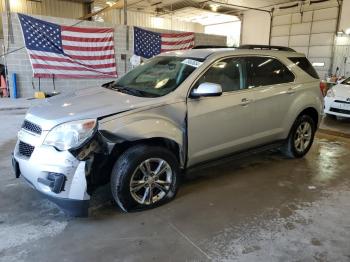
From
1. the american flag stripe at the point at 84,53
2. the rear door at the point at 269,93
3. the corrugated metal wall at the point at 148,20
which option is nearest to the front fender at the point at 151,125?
the rear door at the point at 269,93

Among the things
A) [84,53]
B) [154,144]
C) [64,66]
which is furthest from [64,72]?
[154,144]

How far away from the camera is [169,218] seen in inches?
Answer: 111

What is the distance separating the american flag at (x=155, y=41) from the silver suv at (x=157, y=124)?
308 inches

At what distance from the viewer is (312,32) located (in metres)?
15.1

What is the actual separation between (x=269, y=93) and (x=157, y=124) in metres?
1.68

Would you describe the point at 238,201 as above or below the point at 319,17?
below

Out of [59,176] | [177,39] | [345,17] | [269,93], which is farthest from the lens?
[345,17]

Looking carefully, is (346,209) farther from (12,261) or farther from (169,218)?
(12,261)

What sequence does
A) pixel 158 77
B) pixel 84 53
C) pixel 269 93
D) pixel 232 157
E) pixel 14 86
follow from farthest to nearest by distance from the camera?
pixel 84 53 → pixel 14 86 → pixel 269 93 → pixel 232 157 → pixel 158 77

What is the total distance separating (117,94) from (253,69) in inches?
65.9

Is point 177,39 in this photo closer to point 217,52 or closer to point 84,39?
point 84,39

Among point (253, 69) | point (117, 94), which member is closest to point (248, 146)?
point (253, 69)

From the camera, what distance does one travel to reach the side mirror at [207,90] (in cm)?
299

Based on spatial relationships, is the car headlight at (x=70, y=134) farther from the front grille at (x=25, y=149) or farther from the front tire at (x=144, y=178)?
the front tire at (x=144, y=178)
